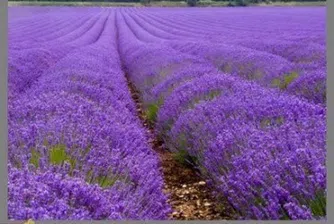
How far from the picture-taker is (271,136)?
2.67 meters

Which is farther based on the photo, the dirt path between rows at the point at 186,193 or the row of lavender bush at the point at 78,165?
the dirt path between rows at the point at 186,193

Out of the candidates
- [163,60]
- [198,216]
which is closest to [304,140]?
[198,216]

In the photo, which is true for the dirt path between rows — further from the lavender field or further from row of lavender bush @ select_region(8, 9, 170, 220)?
row of lavender bush @ select_region(8, 9, 170, 220)

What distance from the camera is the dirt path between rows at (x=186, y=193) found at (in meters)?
2.95

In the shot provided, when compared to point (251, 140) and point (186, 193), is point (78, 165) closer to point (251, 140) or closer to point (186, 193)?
point (251, 140)

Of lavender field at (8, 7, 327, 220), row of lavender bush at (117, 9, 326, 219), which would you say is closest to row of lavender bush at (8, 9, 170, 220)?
lavender field at (8, 7, 327, 220)

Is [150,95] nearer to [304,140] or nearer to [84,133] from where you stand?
[84,133]

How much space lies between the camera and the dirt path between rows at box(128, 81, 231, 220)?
9.66ft

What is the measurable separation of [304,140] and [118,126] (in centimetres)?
101

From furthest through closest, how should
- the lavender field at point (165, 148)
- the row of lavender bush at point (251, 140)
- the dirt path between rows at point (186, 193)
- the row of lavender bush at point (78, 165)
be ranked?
the dirt path between rows at point (186, 193), the row of lavender bush at point (251, 140), the lavender field at point (165, 148), the row of lavender bush at point (78, 165)

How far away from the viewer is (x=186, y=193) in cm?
346

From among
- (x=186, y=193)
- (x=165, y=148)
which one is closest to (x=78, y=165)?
(x=186, y=193)

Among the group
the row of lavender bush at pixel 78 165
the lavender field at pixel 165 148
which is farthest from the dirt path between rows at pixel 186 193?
the row of lavender bush at pixel 78 165

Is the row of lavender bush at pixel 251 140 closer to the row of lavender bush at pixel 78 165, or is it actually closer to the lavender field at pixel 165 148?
the lavender field at pixel 165 148
